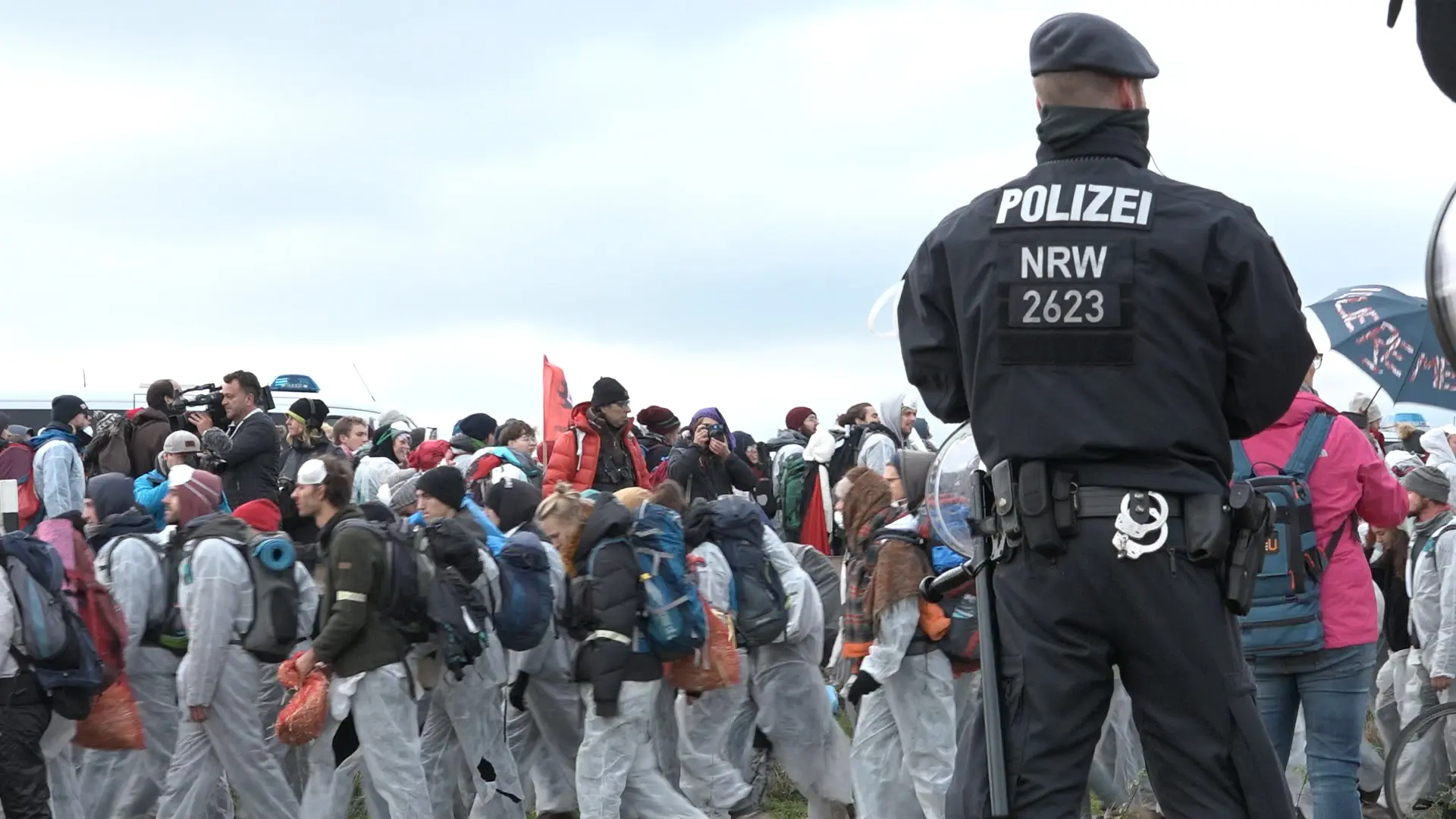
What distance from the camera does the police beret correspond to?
14.2ft

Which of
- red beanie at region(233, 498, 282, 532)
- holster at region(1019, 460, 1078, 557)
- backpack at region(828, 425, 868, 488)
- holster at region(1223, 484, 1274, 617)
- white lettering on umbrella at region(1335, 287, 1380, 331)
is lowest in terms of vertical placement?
backpack at region(828, 425, 868, 488)

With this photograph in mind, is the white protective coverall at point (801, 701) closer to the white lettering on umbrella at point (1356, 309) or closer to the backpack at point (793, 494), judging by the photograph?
the white lettering on umbrella at point (1356, 309)

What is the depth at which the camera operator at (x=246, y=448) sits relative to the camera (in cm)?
1148

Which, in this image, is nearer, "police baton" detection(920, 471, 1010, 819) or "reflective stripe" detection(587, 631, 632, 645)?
"police baton" detection(920, 471, 1010, 819)

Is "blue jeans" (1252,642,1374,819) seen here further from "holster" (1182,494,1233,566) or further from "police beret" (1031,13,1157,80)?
"police beret" (1031,13,1157,80)

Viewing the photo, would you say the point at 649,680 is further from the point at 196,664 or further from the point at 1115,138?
the point at 1115,138

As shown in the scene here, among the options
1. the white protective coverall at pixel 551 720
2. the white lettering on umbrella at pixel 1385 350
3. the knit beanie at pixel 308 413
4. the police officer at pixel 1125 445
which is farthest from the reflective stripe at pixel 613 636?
the knit beanie at pixel 308 413

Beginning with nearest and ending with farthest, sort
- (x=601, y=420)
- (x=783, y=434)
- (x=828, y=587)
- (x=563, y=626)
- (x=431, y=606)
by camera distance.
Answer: (x=431, y=606) < (x=563, y=626) < (x=828, y=587) < (x=601, y=420) < (x=783, y=434)

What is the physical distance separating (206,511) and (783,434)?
25.4 feet

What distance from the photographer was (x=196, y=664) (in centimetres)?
849

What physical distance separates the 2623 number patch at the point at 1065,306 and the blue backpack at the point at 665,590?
14.9ft

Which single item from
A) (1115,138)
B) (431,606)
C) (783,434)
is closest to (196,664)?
(431,606)

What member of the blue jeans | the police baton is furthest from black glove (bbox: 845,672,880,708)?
the police baton

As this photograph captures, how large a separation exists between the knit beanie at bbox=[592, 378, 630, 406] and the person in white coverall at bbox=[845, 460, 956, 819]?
3.66 metres
